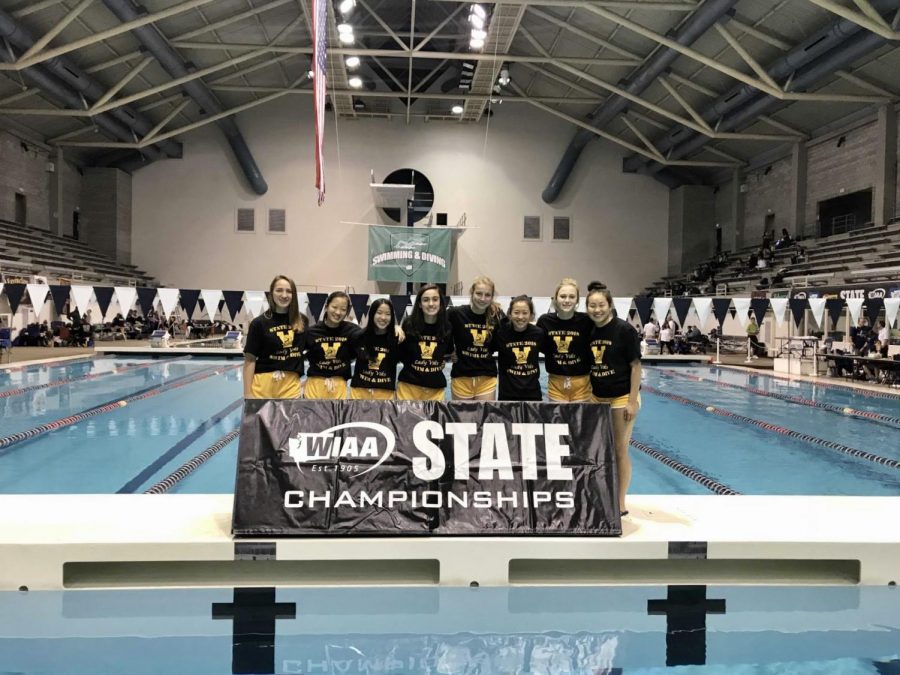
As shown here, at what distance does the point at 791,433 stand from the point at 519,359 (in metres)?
5.05

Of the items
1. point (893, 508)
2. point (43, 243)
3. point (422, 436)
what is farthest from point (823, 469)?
point (43, 243)

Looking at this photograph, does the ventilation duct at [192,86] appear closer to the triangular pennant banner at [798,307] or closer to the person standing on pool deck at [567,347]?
the person standing on pool deck at [567,347]

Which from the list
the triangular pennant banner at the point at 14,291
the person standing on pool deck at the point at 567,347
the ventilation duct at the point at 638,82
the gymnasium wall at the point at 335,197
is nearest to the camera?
the person standing on pool deck at the point at 567,347

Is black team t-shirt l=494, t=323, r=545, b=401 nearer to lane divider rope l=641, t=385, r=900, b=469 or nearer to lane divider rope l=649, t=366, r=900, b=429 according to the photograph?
lane divider rope l=641, t=385, r=900, b=469

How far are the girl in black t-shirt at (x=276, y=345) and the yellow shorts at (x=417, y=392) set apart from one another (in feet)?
2.07

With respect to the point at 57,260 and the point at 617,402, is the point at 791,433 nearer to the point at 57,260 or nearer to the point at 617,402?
the point at 617,402

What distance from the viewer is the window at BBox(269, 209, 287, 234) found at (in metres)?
24.4

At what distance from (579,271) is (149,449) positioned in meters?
21.0

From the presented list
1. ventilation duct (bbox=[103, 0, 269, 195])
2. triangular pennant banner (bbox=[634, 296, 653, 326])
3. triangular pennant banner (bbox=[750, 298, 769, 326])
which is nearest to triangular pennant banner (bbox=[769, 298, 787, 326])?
triangular pennant banner (bbox=[750, 298, 769, 326])

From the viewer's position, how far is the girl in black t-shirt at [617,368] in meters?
3.26

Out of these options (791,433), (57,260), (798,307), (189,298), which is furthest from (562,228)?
(791,433)

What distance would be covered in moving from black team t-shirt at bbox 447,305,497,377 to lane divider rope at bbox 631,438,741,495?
235 cm

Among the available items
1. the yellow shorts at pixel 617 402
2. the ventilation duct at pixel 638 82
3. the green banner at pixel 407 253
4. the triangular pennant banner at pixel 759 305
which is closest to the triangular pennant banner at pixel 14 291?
the green banner at pixel 407 253

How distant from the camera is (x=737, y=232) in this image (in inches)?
949
